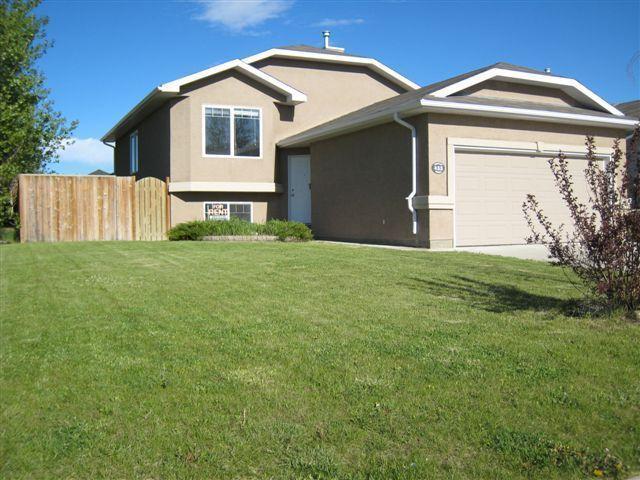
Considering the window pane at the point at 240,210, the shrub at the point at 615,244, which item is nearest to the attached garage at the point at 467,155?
the window pane at the point at 240,210

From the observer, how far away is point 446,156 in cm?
1501

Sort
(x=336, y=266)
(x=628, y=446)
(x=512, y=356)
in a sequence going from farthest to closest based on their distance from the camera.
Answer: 1. (x=336, y=266)
2. (x=512, y=356)
3. (x=628, y=446)

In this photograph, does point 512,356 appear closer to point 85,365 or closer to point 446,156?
point 85,365

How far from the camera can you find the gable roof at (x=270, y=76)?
19.5 meters

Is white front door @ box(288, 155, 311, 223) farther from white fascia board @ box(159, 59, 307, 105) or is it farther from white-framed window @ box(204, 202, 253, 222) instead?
white fascia board @ box(159, 59, 307, 105)

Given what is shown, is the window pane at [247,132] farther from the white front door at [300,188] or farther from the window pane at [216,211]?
the window pane at [216,211]

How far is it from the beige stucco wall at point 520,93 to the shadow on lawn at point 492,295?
8748 mm

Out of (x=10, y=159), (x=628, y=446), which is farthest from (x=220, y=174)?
(x=628, y=446)

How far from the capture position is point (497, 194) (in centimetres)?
1595

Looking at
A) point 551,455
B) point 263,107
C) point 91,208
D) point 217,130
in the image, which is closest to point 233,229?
point 217,130

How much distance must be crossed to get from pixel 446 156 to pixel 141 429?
490 inches

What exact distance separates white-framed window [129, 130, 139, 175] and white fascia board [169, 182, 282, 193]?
6.50 m

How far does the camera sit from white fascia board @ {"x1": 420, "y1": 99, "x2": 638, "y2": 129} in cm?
1450

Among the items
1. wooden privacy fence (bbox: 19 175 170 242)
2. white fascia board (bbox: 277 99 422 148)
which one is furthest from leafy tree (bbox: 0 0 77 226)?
white fascia board (bbox: 277 99 422 148)
